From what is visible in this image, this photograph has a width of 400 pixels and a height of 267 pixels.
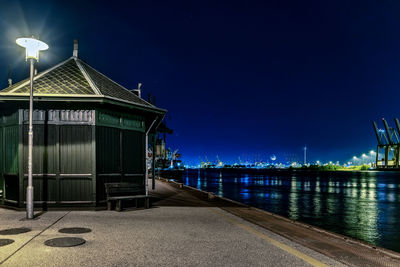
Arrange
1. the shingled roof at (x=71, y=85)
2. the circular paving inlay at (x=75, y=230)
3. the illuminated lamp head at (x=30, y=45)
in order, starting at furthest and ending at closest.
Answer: the shingled roof at (x=71, y=85) < the illuminated lamp head at (x=30, y=45) < the circular paving inlay at (x=75, y=230)

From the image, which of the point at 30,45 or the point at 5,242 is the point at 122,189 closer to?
the point at 5,242

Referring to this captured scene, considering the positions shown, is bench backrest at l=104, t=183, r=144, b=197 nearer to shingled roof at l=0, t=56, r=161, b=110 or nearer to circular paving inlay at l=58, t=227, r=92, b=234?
shingled roof at l=0, t=56, r=161, b=110

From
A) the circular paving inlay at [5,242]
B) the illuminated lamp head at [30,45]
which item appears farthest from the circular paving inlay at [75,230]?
the illuminated lamp head at [30,45]

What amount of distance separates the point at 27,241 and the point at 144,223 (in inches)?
121

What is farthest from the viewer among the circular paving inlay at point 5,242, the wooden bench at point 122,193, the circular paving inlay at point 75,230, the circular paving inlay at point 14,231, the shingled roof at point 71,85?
the wooden bench at point 122,193

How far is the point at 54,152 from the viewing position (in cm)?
1110

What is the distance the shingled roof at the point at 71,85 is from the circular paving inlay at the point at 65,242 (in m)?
4.98

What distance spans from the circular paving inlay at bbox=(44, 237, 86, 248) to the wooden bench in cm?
395

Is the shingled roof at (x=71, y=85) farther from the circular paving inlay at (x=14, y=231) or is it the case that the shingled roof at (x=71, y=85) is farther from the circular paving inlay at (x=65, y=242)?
the circular paving inlay at (x=65, y=242)

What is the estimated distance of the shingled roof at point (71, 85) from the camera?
10695 mm

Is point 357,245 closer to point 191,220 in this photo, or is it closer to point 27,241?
point 191,220

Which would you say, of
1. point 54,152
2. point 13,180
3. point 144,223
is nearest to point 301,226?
point 144,223

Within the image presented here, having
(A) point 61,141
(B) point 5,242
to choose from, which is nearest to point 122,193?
(A) point 61,141

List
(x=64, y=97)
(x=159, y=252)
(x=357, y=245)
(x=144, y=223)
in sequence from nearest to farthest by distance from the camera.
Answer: (x=159, y=252), (x=357, y=245), (x=144, y=223), (x=64, y=97)
